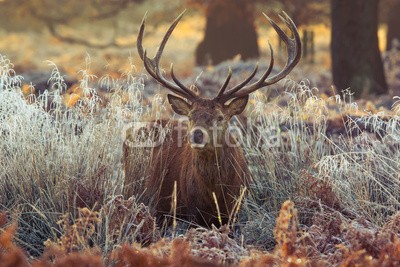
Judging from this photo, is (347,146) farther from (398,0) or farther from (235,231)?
(398,0)

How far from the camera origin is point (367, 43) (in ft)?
46.3

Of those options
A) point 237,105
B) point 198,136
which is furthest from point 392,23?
point 198,136

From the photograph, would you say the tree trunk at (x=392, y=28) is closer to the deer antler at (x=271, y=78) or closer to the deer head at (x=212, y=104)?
the deer antler at (x=271, y=78)

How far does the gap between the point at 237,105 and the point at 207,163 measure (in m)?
0.57

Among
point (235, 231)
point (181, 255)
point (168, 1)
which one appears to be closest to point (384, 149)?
point (235, 231)

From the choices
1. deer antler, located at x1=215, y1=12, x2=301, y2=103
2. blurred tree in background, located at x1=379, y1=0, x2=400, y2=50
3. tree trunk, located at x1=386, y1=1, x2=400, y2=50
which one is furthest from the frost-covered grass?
tree trunk, located at x1=386, y1=1, x2=400, y2=50

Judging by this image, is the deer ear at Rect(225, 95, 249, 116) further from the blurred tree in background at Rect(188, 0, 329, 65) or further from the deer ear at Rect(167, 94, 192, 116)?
the blurred tree in background at Rect(188, 0, 329, 65)

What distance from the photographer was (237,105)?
7.08 meters

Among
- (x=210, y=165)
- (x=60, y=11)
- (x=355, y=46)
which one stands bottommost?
(x=210, y=165)

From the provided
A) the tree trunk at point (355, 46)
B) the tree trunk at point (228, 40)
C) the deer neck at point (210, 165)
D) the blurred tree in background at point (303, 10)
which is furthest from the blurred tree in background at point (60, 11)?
the deer neck at point (210, 165)

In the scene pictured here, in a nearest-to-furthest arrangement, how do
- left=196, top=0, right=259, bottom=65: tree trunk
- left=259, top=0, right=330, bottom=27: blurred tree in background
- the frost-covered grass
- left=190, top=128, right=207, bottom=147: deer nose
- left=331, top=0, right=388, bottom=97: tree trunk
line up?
the frost-covered grass → left=190, top=128, right=207, bottom=147: deer nose → left=331, top=0, right=388, bottom=97: tree trunk → left=259, top=0, right=330, bottom=27: blurred tree in background → left=196, top=0, right=259, bottom=65: tree trunk

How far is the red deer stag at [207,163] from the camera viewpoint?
6.82 meters

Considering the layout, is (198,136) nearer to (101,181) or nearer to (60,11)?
(101,181)

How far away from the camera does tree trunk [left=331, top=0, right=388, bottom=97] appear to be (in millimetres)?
13797
